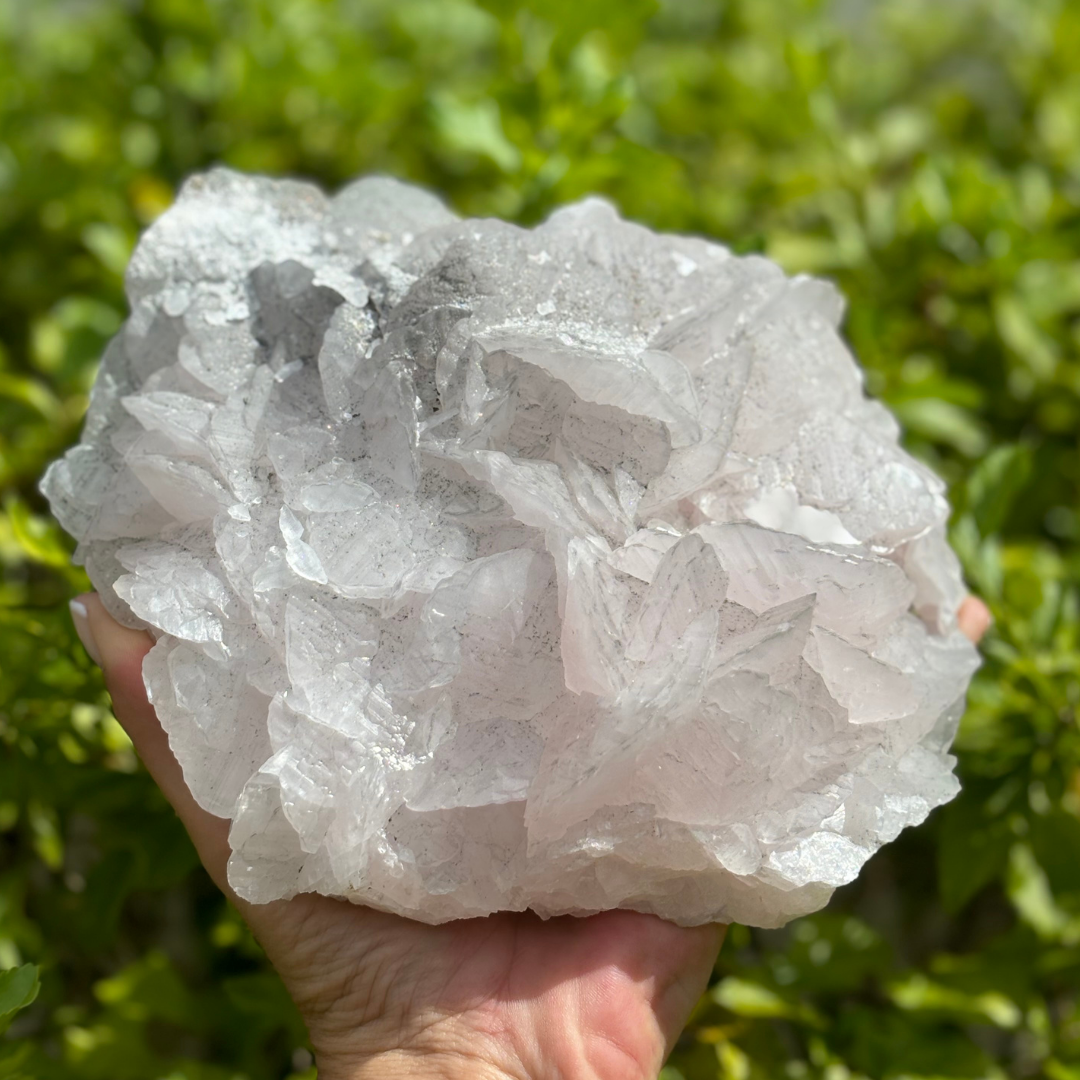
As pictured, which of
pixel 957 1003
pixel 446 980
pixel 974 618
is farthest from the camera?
pixel 957 1003

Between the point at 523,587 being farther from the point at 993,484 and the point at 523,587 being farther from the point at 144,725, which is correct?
the point at 993,484

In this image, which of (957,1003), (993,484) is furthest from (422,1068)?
(993,484)

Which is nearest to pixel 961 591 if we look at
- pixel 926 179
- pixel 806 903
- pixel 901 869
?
pixel 806 903

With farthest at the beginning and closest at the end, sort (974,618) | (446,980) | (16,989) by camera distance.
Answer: (974,618) → (446,980) → (16,989)

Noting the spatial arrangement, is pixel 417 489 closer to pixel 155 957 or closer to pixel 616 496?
pixel 616 496

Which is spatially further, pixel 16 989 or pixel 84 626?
pixel 84 626
